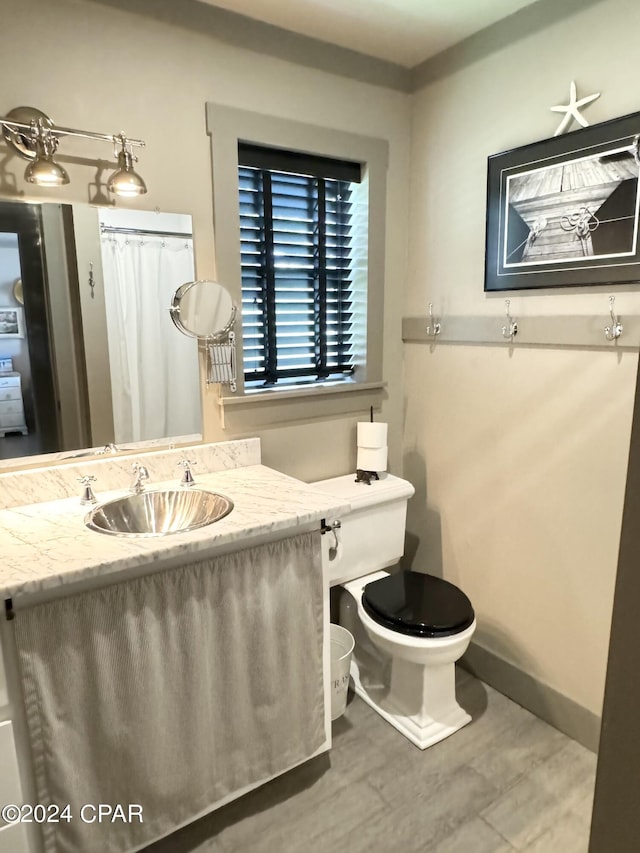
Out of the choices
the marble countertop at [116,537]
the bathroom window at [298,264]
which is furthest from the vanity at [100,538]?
the bathroom window at [298,264]

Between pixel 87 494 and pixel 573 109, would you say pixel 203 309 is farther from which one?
pixel 573 109

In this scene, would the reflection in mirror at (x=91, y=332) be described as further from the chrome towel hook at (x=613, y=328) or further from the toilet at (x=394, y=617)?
the chrome towel hook at (x=613, y=328)

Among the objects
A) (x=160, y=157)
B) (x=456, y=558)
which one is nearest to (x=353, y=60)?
(x=160, y=157)

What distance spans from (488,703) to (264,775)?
3.03ft

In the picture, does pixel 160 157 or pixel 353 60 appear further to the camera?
pixel 353 60

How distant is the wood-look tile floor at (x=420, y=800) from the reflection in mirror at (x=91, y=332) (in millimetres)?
1166

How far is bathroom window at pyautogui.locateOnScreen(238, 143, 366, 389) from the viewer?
1997mm

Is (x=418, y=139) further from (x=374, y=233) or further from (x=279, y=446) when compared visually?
(x=279, y=446)

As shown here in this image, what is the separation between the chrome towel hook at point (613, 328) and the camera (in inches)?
62.4

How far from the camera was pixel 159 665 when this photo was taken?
1318 mm

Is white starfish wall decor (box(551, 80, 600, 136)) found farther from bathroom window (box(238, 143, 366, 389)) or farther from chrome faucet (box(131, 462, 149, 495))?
chrome faucet (box(131, 462, 149, 495))

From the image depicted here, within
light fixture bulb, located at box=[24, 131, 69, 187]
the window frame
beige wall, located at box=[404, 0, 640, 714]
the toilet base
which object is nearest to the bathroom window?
the window frame

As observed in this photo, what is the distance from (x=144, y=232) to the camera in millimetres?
1674

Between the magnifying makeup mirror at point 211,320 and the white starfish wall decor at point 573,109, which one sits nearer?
the white starfish wall decor at point 573,109
